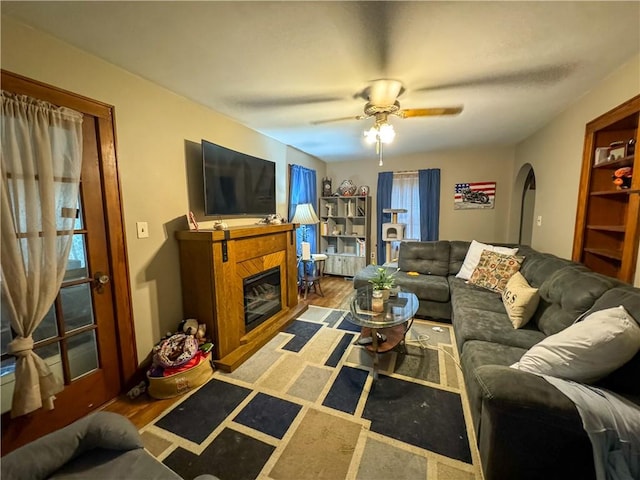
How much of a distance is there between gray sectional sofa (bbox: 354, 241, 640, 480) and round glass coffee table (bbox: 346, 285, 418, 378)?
1.45 feet

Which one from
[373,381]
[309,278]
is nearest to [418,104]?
[373,381]

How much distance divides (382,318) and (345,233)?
3081 millimetres

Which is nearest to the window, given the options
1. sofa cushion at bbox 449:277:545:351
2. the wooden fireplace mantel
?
sofa cushion at bbox 449:277:545:351

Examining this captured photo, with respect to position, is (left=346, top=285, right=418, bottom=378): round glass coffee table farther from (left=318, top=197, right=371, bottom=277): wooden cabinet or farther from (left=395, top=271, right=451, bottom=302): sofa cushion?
(left=318, top=197, right=371, bottom=277): wooden cabinet

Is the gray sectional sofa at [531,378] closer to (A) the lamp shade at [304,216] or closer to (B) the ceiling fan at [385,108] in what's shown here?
(B) the ceiling fan at [385,108]

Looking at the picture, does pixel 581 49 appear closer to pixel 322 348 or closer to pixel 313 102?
pixel 313 102

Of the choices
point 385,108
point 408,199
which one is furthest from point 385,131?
point 408,199

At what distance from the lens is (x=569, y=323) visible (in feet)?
5.25

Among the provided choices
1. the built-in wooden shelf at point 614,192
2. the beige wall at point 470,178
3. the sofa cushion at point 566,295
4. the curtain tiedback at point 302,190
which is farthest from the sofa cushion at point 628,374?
the curtain tiedback at point 302,190

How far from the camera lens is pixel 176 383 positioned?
1891 mm

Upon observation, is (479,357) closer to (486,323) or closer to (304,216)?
(486,323)

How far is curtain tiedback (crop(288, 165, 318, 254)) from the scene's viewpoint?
402 centimetres

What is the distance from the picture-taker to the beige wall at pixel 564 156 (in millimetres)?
1889

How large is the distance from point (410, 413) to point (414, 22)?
88.9 inches
